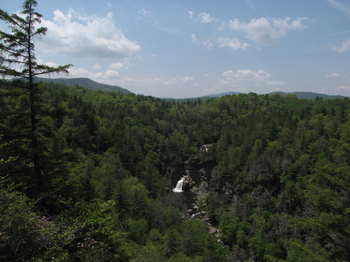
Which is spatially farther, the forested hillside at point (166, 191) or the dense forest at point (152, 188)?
the forested hillside at point (166, 191)

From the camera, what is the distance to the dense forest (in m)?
8.13

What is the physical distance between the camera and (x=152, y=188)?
171 feet

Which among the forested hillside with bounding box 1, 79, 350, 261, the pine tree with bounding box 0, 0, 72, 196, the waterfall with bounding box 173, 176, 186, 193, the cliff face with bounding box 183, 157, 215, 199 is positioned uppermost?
the pine tree with bounding box 0, 0, 72, 196

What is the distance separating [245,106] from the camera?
13975cm

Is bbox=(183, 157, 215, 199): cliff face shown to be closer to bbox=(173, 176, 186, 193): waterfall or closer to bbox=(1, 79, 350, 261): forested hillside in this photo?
bbox=(173, 176, 186, 193): waterfall

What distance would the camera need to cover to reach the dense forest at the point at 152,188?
320 inches

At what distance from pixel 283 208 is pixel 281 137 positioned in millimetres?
25366

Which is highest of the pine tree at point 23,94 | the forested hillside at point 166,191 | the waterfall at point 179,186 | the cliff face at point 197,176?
the pine tree at point 23,94

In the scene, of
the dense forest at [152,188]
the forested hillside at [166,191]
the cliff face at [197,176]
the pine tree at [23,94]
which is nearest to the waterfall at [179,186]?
the cliff face at [197,176]

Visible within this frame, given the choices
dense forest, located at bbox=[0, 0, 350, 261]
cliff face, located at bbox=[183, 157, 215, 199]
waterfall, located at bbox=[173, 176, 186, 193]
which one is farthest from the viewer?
waterfall, located at bbox=[173, 176, 186, 193]

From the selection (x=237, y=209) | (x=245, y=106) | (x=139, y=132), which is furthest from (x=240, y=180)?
(x=245, y=106)

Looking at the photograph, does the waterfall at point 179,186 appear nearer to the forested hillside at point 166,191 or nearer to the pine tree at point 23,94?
the forested hillside at point 166,191

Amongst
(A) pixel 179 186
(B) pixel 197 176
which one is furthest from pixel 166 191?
(B) pixel 197 176

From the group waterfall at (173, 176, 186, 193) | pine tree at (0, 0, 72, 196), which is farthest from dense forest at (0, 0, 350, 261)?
waterfall at (173, 176, 186, 193)
